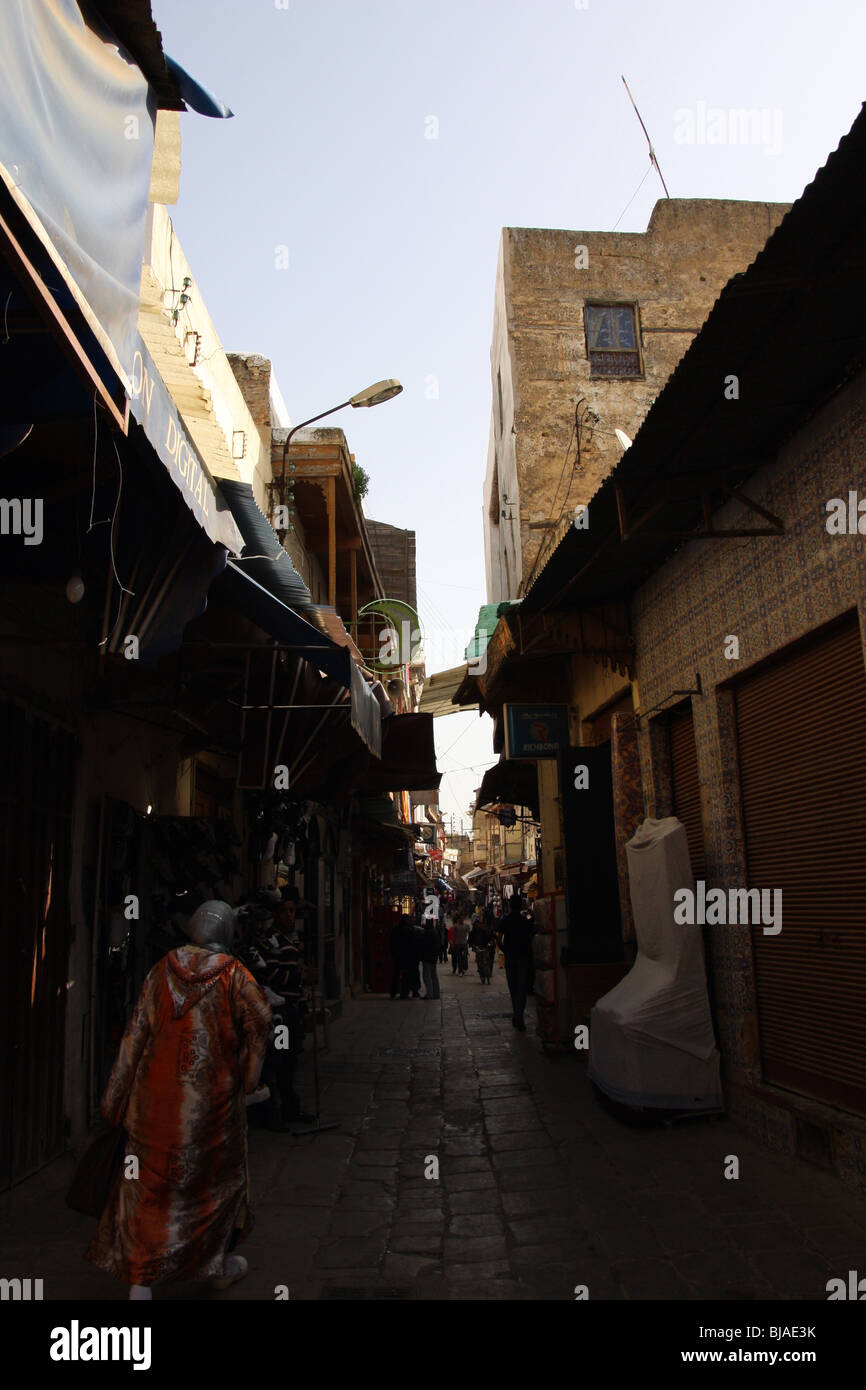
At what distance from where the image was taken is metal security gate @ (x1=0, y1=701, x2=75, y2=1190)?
5344mm

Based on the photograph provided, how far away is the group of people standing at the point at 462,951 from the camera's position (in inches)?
524

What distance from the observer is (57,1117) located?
5.96 meters

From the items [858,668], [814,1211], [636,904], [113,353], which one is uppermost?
[113,353]

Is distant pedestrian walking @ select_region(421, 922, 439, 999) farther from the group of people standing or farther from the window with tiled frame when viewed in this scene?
the window with tiled frame

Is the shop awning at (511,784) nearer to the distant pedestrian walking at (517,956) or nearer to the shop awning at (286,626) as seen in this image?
the distant pedestrian walking at (517,956)

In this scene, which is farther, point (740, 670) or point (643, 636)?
point (643, 636)

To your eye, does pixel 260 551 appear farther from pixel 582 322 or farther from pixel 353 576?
pixel 582 322

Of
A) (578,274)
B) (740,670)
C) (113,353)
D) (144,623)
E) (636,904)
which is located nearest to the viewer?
(113,353)

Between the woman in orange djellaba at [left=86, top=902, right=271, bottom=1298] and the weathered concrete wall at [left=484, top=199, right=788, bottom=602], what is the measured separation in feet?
42.6

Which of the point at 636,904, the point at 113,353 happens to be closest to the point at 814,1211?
the point at 636,904

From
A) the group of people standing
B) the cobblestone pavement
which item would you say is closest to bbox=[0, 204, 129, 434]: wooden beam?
the cobblestone pavement
